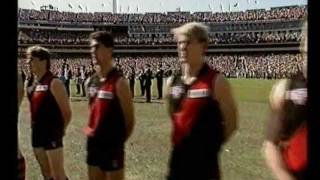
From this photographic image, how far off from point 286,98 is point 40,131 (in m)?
4.23

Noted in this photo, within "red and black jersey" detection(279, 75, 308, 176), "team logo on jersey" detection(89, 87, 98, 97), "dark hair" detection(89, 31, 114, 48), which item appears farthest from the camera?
"team logo on jersey" detection(89, 87, 98, 97)

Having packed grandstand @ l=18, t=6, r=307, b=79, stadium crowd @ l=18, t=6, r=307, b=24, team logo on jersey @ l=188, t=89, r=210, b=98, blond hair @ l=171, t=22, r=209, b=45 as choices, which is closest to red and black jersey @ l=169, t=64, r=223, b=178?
team logo on jersey @ l=188, t=89, r=210, b=98

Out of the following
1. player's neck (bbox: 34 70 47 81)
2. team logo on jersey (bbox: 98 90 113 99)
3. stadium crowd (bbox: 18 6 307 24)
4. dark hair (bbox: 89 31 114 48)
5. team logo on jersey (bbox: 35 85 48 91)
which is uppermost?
stadium crowd (bbox: 18 6 307 24)

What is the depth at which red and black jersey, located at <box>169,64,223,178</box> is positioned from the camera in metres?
→ 3.63

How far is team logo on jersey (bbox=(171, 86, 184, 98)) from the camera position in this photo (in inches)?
148

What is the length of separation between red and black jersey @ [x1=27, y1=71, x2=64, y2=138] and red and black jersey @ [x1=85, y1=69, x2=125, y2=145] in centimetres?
140

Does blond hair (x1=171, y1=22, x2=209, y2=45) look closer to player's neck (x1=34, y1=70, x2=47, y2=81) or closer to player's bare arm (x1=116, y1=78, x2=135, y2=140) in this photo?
player's bare arm (x1=116, y1=78, x2=135, y2=140)

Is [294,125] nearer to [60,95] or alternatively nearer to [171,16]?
[60,95]

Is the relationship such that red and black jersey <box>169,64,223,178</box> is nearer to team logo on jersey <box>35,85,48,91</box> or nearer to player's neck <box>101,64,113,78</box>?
player's neck <box>101,64,113,78</box>

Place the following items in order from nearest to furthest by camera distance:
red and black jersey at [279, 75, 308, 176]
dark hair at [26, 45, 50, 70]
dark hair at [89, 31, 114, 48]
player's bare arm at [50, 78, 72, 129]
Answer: red and black jersey at [279, 75, 308, 176] < dark hair at [89, 31, 114, 48] < dark hair at [26, 45, 50, 70] < player's bare arm at [50, 78, 72, 129]

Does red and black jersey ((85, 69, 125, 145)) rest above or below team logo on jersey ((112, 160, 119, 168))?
above

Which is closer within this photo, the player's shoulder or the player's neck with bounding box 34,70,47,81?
the player's shoulder

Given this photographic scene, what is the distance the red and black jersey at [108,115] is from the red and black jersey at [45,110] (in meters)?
1.40
